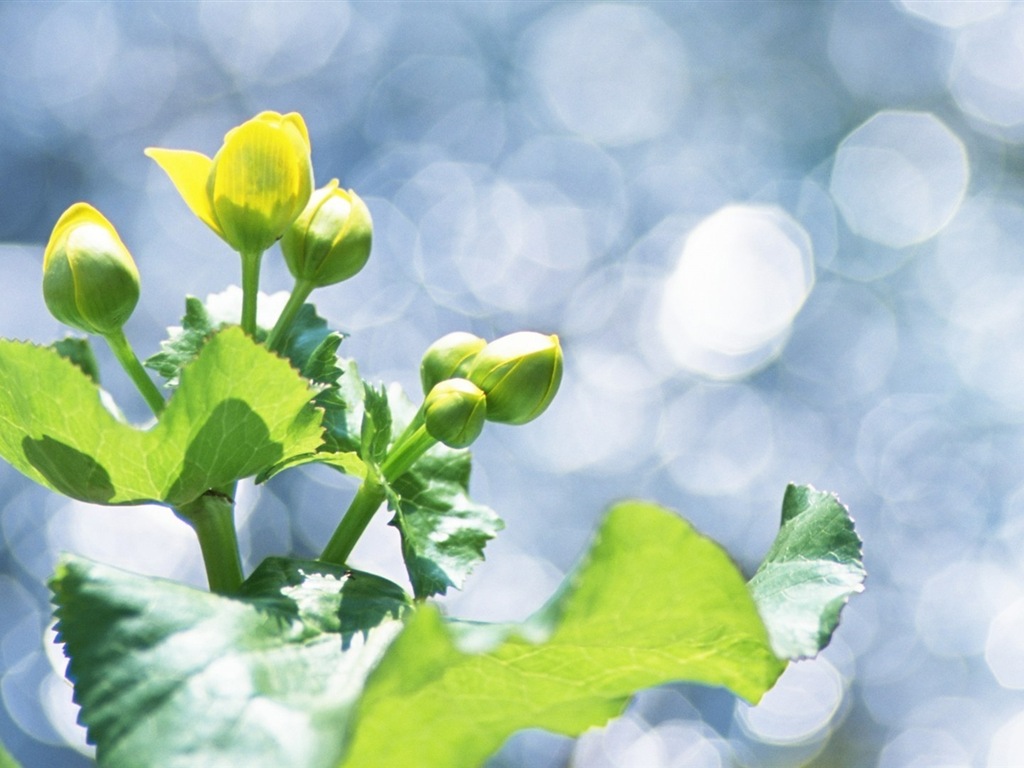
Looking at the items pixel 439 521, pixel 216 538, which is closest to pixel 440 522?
pixel 439 521

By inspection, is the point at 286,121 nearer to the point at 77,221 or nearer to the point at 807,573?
the point at 77,221

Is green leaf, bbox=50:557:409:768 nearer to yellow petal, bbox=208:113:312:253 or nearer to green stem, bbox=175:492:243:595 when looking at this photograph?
green stem, bbox=175:492:243:595

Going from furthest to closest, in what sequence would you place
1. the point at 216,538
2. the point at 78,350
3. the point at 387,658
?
the point at 78,350
the point at 216,538
the point at 387,658

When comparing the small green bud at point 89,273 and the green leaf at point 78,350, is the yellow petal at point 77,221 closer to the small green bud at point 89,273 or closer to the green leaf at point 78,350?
the small green bud at point 89,273

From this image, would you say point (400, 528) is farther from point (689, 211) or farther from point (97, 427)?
point (689, 211)

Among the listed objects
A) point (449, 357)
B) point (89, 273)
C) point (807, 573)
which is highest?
point (89, 273)

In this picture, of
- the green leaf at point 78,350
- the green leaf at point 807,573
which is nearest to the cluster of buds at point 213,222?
the green leaf at point 78,350
